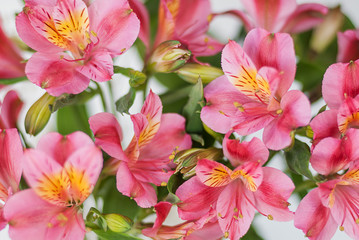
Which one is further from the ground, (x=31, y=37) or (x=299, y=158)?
(x=31, y=37)

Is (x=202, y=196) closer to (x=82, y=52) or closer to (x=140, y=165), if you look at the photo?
(x=140, y=165)

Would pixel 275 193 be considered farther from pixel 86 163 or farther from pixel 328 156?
pixel 86 163

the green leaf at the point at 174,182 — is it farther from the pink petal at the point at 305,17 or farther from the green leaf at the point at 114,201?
the pink petal at the point at 305,17

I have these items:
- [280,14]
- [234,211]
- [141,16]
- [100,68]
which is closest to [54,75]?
[100,68]

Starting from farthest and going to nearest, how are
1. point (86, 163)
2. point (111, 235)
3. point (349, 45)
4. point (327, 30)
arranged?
point (327, 30), point (349, 45), point (111, 235), point (86, 163)

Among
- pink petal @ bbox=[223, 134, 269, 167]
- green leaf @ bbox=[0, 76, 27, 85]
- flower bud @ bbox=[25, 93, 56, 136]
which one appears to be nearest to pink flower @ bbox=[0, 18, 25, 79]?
green leaf @ bbox=[0, 76, 27, 85]

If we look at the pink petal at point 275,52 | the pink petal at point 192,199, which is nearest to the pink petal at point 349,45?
the pink petal at point 275,52

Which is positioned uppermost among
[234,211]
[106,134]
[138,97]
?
[106,134]
